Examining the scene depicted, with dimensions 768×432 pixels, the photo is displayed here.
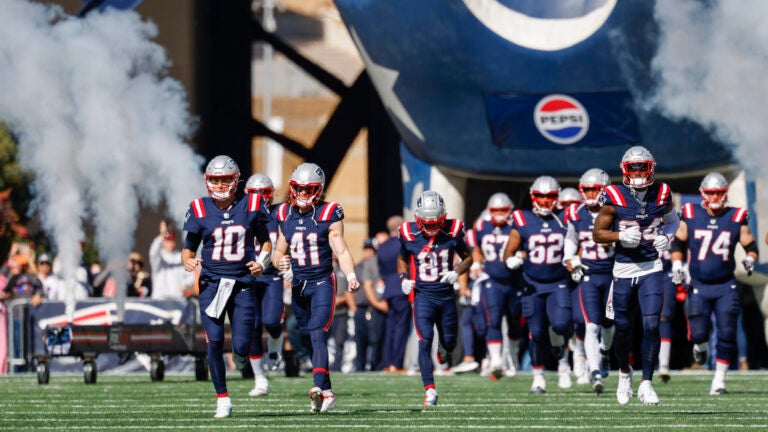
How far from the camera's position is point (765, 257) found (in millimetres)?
18875

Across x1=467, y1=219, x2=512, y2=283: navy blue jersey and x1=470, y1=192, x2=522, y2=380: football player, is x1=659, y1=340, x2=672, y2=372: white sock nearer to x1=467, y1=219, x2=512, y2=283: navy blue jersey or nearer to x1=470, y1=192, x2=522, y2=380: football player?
x1=470, y1=192, x2=522, y2=380: football player

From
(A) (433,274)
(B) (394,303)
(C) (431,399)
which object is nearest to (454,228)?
(A) (433,274)

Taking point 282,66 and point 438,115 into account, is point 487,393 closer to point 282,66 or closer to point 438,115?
point 438,115

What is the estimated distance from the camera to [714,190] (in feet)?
46.2

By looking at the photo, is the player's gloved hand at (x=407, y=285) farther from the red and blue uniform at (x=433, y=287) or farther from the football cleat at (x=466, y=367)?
the football cleat at (x=466, y=367)

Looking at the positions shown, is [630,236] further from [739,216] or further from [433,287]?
[739,216]

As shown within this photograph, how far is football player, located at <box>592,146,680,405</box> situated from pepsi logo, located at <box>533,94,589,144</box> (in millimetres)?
7449

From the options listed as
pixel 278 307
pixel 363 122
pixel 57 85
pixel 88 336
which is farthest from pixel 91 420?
pixel 363 122

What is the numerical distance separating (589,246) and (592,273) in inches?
14.5

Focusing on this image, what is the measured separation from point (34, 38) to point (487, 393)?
32.8 feet

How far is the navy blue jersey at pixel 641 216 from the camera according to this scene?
1174 cm

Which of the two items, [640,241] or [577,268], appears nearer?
[640,241]

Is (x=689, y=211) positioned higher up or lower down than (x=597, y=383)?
higher up

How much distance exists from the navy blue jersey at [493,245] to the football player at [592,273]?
1121 mm
